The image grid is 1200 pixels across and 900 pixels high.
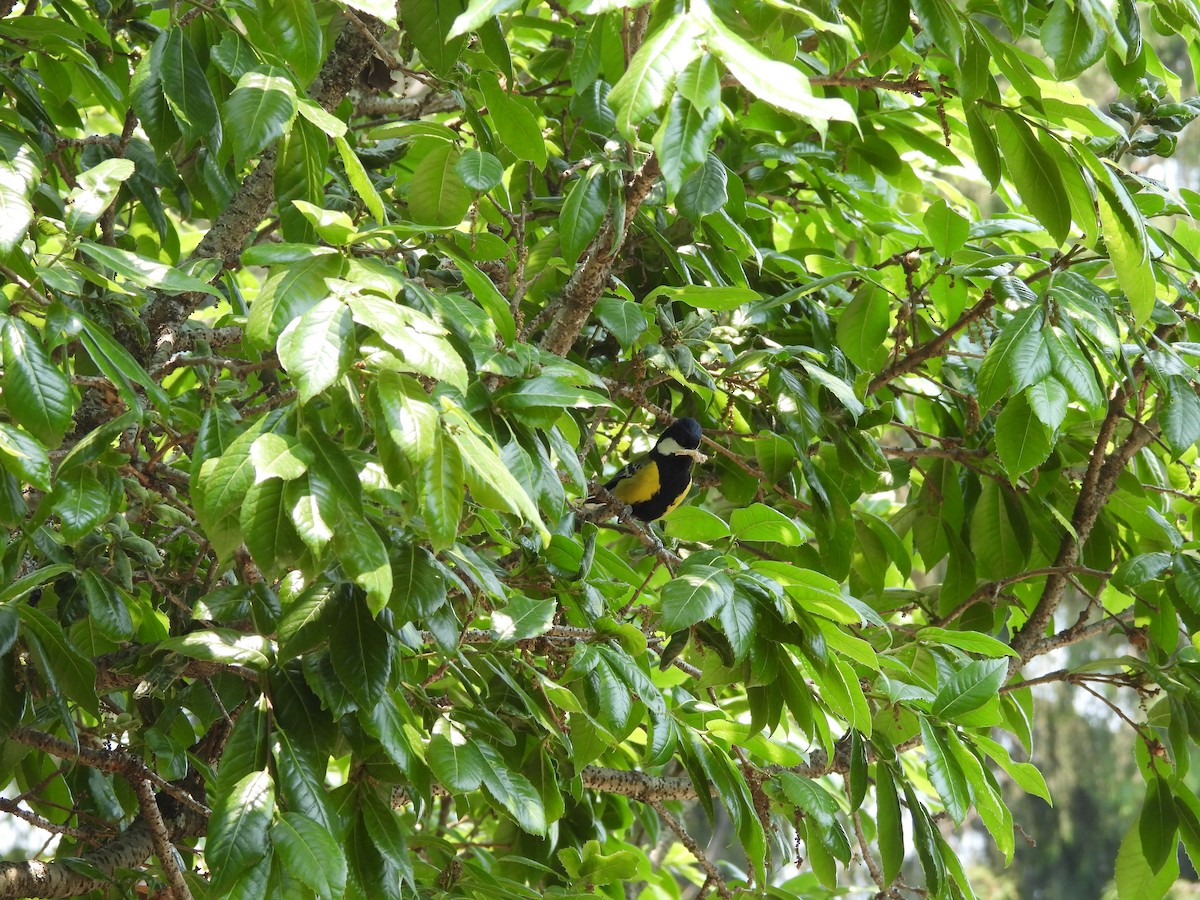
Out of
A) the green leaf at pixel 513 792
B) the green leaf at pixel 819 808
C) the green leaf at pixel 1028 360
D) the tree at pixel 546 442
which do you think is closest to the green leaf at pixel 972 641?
the tree at pixel 546 442

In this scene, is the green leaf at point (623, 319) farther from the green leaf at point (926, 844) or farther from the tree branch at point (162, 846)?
the tree branch at point (162, 846)

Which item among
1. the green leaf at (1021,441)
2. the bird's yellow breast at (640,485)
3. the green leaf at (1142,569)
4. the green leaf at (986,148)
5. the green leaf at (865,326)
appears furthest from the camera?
the bird's yellow breast at (640,485)

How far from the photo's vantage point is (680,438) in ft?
9.37

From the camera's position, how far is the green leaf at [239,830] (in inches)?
55.9

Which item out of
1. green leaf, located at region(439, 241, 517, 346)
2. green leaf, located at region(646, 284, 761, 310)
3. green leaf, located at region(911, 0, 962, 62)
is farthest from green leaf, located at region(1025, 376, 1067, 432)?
green leaf, located at region(439, 241, 517, 346)

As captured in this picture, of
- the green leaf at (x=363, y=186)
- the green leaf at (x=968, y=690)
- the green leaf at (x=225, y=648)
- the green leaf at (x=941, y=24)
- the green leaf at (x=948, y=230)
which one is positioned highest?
the green leaf at (x=941, y=24)

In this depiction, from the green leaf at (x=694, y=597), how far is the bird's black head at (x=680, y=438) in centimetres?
95

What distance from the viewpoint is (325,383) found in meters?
1.13

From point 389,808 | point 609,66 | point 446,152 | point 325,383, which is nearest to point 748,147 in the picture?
point 609,66

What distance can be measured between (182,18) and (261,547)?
5.23ft

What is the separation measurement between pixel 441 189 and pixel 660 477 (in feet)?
4.92

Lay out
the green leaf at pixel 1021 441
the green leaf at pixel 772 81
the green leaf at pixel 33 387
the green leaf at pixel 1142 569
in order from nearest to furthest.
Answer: the green leaf at pixel 772 81 → the green leaf at pixel 33 387 → the green leaf at pixel 1021 441 → the green leaf at pixel 1142 569

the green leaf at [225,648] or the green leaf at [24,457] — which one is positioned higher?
the green leaf at [24,457]

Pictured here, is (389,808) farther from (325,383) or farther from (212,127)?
(212,127)
